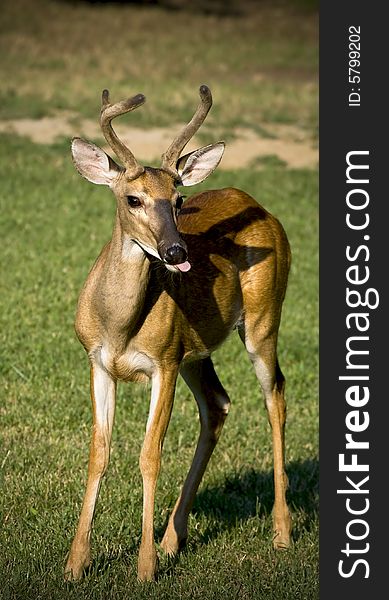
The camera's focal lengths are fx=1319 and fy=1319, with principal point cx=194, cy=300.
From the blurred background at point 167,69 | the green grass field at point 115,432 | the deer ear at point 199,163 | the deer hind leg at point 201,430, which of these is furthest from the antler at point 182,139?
the blurred background at point 167,69

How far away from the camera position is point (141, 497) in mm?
7617

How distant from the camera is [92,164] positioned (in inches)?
262

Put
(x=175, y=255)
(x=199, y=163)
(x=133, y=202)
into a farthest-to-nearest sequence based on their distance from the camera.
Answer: (x=199, y=163) < (x=133, y=202) < (x=175, y=255)

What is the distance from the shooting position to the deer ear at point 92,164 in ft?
21.7

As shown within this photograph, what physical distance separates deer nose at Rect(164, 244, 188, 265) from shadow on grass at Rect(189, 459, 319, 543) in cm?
199

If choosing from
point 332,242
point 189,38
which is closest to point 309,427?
point 332,242

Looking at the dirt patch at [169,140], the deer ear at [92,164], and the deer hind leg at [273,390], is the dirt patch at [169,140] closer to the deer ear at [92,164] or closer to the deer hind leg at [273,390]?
the deer hind leg at [273,390]

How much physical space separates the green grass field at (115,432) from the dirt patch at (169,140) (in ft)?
1.43

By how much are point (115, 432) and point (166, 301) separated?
7.49ft

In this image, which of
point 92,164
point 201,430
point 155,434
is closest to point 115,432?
point 201,430

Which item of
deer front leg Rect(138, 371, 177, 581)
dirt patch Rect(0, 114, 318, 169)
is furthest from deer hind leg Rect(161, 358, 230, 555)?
dirt patch Rect(0, 114, 318, 169)

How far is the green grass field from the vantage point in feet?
21.8

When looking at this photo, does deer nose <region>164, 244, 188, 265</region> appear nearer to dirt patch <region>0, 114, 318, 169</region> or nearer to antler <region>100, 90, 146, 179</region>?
antler <region>100, 90, 146, 179</region>

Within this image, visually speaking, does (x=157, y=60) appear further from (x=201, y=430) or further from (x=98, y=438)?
(x=98, y=438)
